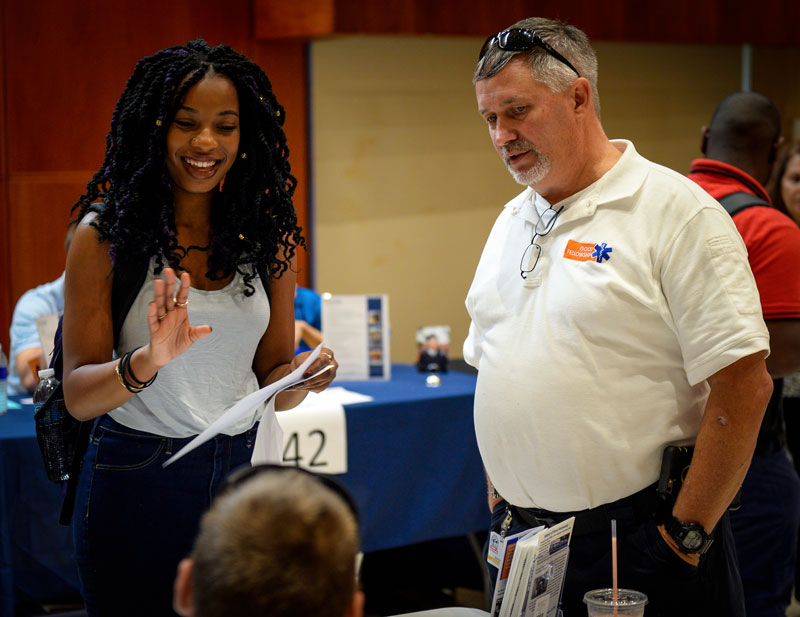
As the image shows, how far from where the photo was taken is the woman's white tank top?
5.92ft

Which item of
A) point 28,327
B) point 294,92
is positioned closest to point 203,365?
point 28,327

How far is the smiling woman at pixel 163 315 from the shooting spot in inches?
69.1

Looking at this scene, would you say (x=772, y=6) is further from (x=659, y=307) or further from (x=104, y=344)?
(x=104, y=344)

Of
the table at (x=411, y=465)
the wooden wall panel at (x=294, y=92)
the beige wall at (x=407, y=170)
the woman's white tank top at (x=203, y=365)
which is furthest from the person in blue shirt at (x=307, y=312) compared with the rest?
the woman's white tank top at (x=203, y=365)

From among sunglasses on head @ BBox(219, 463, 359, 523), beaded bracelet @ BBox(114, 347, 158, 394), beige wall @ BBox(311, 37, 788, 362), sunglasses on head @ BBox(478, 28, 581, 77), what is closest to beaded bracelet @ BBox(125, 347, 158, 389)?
beaded bracelet @ BBox(114, 347, 158, 394)

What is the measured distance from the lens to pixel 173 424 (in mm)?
1812

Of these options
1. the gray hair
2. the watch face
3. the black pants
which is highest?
the gray hair

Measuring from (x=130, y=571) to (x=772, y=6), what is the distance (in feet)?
16.7

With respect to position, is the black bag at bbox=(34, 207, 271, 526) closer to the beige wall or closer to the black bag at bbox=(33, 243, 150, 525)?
the black bag at bbox=(33, 243, 150, 525)

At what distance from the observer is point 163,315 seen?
167cm

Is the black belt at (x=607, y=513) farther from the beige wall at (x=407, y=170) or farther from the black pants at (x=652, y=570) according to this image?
the beige wall at (x=407, y=170)

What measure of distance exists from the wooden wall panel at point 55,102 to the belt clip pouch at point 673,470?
3.57 m

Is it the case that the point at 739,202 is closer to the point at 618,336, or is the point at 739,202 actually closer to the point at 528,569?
the point at 618,336

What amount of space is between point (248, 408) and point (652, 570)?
2.59 ft
